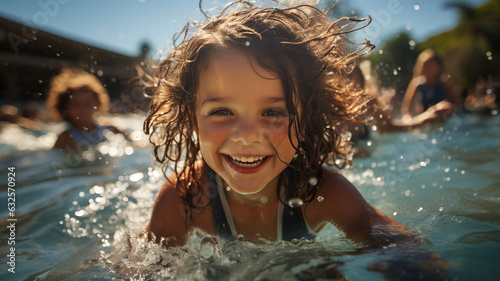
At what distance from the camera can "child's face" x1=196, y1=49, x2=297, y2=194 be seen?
178cm

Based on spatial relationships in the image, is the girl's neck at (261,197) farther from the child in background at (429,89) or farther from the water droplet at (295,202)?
the child in background at (429,89)

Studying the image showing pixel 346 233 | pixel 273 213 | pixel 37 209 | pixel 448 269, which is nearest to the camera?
pixel 448 269

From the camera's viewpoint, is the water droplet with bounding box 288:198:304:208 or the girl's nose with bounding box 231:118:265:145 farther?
the water droplet with bounding box 288:198:304:208

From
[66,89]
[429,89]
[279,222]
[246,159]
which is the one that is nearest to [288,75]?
[246,159]

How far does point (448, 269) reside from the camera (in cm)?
147

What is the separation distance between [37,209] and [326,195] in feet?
8.09

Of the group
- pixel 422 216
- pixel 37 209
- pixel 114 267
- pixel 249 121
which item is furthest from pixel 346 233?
pixel 37 209

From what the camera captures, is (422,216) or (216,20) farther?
(422,216)

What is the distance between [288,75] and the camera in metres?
1.88

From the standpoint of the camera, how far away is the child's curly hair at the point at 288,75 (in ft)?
6.28

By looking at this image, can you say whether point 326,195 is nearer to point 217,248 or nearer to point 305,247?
point 305,247

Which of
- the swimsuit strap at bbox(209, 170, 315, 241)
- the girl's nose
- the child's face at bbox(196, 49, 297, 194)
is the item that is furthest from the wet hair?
the girl's nose

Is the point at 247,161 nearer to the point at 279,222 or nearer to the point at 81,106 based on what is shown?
the point at 279,222

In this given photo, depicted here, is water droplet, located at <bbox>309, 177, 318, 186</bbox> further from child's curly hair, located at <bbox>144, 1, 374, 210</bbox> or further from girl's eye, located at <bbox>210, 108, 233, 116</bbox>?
girl's eye, located at <bbox>210, 108, 233, 116</bbox>
